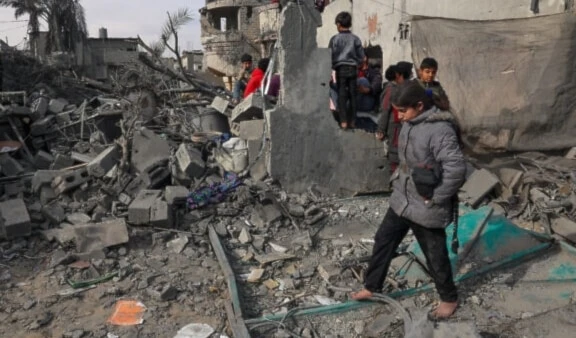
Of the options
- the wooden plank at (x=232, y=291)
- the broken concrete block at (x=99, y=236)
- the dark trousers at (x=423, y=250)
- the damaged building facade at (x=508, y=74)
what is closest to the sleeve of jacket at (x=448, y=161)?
the dark trousers at (x=423, y=250)

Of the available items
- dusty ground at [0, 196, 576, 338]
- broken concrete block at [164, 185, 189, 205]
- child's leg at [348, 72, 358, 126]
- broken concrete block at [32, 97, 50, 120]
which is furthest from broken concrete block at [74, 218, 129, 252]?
broken concrete block at [32, 97, 50, 120]

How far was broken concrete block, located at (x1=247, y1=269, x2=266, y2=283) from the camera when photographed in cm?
431

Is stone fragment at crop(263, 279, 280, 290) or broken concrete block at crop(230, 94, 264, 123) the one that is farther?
broken concrete block at crop(230, 94, 264, 123)

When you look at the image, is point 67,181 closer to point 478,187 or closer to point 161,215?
point 161,215

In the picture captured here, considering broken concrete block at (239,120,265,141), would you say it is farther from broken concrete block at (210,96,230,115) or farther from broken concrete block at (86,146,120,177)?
broken concrete block at (86,146,120,177)

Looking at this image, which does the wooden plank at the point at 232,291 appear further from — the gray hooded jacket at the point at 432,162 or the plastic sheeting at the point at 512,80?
the plastic sheeting at the point at 512,80

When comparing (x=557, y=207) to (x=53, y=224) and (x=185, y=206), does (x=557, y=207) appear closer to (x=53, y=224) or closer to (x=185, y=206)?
(x=185, y=206)

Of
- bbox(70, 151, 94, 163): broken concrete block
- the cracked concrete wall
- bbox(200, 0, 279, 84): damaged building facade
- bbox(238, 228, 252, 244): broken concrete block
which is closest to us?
bbox(238, 228, 252, 244): broken concrete block

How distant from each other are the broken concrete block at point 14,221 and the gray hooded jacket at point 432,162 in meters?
3.92

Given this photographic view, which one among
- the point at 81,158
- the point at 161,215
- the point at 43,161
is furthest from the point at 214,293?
the point at 43,161

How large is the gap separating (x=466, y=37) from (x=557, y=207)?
2613 millimetres

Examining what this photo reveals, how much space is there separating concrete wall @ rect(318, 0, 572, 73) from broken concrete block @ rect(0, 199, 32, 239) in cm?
652

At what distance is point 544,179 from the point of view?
589 centimetres

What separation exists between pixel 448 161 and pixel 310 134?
10.2 ft
